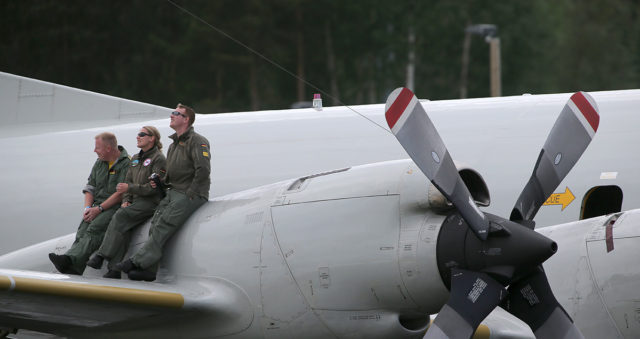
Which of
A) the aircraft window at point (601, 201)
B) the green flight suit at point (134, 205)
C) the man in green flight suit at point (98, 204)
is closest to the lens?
the green flight suit at point (134, 205)

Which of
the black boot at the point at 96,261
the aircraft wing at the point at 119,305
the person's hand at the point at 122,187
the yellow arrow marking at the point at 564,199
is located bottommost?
the aircraft wing at the point at 119,305

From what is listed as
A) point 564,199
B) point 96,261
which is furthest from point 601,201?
point 96,261

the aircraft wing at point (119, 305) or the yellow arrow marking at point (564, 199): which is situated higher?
the yellow arrow marking at point (564, 199)

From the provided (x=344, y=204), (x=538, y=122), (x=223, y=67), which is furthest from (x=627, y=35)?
(x=344, y=204)

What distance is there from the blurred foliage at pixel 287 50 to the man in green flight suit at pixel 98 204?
1198 inches

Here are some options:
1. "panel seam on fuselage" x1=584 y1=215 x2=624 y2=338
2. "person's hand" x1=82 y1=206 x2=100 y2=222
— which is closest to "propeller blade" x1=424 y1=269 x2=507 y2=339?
"panel seam on fuselage" x1=584 y1=215 x2=624 y2=338

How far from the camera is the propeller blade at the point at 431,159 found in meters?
6.83

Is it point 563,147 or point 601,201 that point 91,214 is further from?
point 601,201

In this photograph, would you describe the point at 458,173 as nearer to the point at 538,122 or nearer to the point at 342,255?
the point at 342,255

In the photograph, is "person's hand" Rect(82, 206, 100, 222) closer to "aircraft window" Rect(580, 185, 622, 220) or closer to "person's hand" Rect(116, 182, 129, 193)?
"person's hand" Rect(116, 182, 129, 193)

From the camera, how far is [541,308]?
24.0 feet

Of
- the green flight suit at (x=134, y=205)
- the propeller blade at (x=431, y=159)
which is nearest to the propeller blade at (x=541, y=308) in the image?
the propeller blade at (x=431, y=159)

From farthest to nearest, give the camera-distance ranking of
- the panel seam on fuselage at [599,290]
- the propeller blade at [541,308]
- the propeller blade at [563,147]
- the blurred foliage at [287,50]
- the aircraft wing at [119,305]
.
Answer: the blurred foliage at [287,50]
the panel seam on fuselage at [599,290]
the propeller blade at [563,147]
the aircraft wing at [119,305]
the propeller blade at [541,308]

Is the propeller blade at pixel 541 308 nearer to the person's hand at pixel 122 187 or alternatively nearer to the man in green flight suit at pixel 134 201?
the man in green flight suit at pixel 134 201
